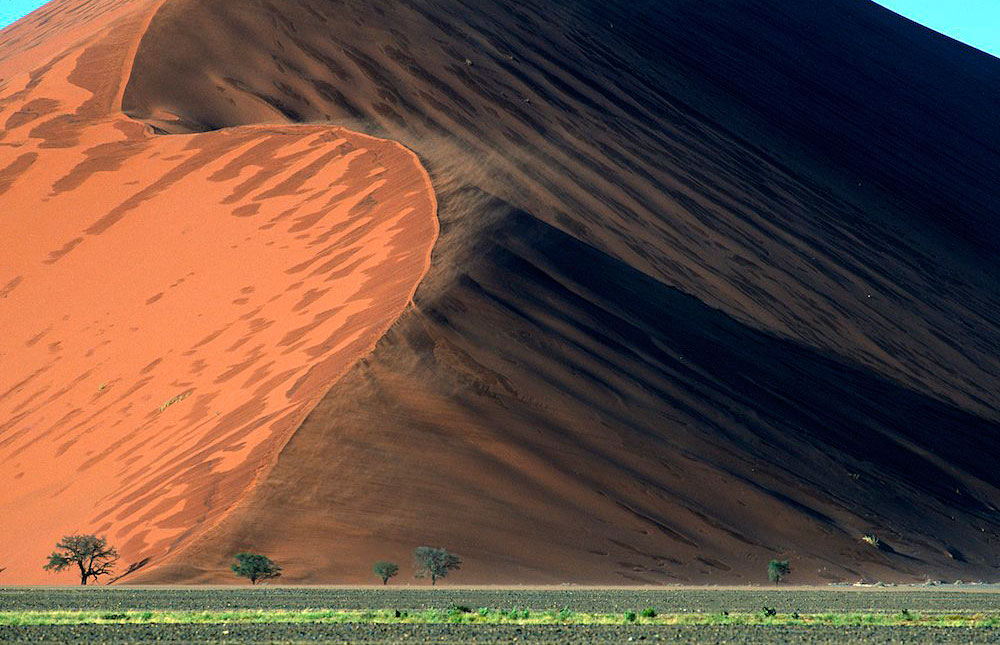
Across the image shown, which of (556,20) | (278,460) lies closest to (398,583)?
(278,460)

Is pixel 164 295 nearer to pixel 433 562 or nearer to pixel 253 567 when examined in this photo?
pixel 253 567

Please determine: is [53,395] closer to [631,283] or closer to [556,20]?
[631,283]

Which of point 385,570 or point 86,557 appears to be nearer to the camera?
point 385,570

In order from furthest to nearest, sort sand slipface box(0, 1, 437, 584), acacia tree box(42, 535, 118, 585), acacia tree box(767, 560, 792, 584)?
acacia tree box(767, 560, 792, 584) → sand slipface box(0, 1, 437, 584) → acacia tree box(42, 535, 118, 585)

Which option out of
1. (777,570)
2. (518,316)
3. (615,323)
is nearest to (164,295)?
(518,316)

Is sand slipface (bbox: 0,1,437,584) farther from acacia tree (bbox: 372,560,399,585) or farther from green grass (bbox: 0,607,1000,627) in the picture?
green grass (bbox: 0,607,1000,627)

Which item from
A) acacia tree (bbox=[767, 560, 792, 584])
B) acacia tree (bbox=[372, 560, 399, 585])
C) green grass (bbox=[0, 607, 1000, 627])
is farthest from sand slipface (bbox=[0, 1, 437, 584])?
acacia tree (bbox=[767, 560, 792, 584])
